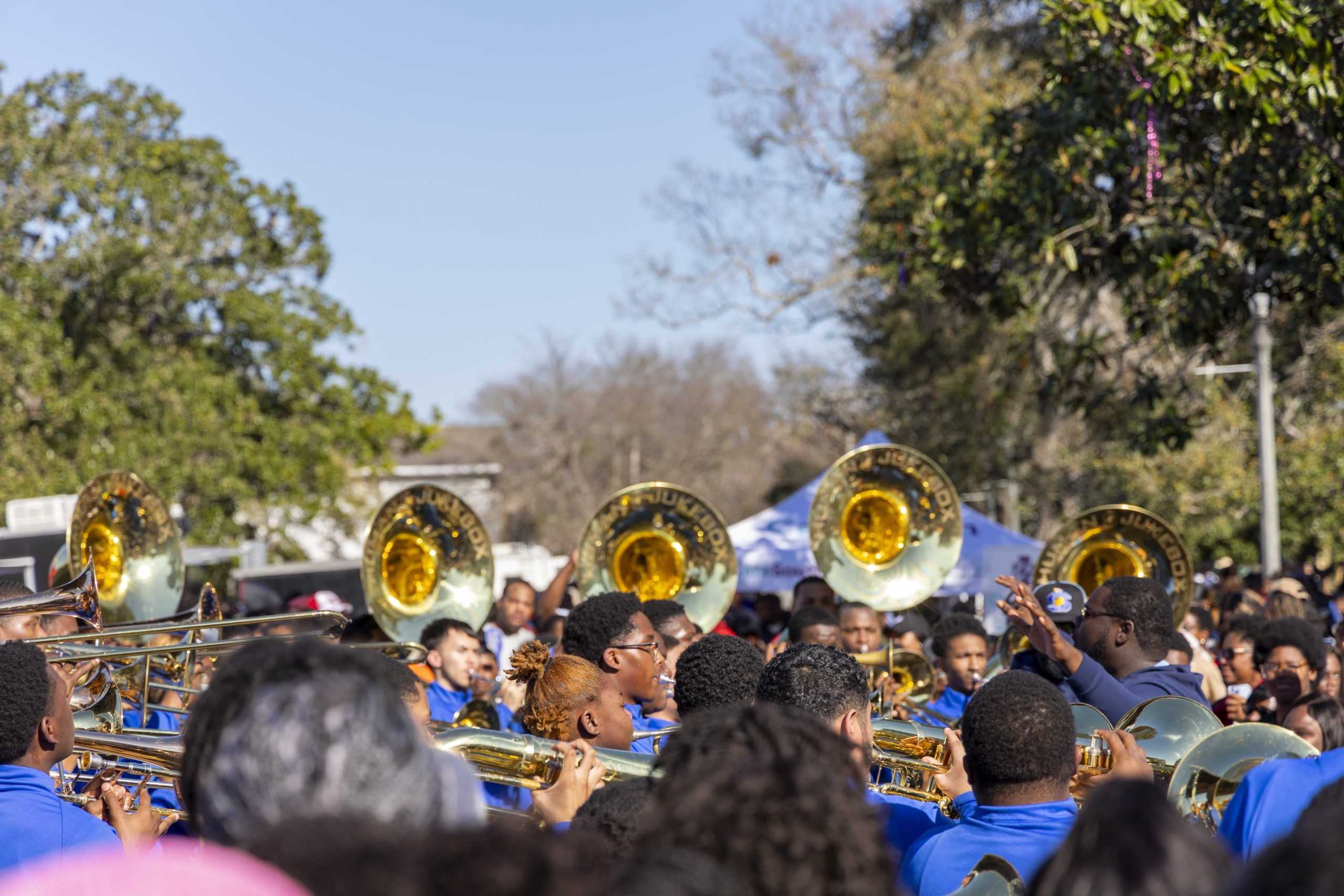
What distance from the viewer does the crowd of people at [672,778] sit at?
1.35m

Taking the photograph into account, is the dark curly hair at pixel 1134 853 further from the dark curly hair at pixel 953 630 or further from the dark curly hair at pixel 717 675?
the dark curly hair at pixel 953 630

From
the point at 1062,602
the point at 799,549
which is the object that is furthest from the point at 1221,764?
the point at 799,549

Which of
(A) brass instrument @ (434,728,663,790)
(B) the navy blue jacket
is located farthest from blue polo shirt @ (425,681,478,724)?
(B) the navy blue jacket

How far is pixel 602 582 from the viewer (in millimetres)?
8148

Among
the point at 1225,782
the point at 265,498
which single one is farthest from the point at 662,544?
the point at 265,498

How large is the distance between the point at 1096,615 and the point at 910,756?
1.32 metres

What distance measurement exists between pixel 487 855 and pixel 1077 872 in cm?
63

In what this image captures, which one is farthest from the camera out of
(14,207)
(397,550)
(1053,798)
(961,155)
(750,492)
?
(750,492)

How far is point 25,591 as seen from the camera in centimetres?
529

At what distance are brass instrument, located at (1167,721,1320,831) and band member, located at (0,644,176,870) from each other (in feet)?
7.84

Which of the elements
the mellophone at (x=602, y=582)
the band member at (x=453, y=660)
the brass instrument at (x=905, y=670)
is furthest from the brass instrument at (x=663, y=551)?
the band member at (x=453, y=660)

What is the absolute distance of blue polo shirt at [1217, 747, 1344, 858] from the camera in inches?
96.1

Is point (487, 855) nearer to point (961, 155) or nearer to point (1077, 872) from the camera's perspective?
point (1077, 872)

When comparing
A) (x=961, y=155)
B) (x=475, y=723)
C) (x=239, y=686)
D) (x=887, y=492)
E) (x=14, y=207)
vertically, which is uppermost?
(x=14, y=207)
